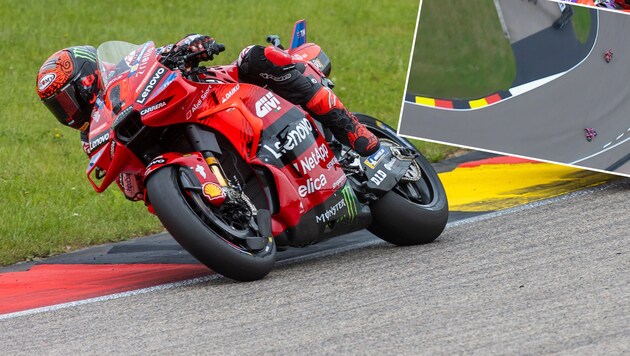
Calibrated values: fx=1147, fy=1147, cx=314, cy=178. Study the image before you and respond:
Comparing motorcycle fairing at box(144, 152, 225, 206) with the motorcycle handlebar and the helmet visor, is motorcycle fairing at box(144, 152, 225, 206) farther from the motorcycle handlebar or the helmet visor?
the helmet visor

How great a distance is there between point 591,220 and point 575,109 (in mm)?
1249

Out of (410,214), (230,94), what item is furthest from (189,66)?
(410,214)

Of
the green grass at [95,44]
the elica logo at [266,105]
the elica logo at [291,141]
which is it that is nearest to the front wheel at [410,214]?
the elica logo at [291,141]

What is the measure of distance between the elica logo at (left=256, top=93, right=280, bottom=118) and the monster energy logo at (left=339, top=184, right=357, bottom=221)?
61 centimetres

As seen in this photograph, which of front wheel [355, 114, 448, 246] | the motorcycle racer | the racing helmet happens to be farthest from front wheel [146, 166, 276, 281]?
front wheel [355, 114, 448, 246]

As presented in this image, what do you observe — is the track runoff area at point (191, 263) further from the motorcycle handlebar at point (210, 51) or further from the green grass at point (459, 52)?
the motorcycle handlebar at point (210, 51)

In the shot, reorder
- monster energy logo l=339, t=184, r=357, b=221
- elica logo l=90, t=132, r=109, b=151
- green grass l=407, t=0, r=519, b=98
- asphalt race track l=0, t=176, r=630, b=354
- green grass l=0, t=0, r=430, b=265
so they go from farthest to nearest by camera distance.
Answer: green grass l=0, t=0, r=430, b=265, green grass l=407, t=0, r=519, b=98, monster energy logo l=339, t=184, r=357, b=221, elica logo l=90, t=132, r=109, b=151, asphalt race track l=0, t=176, r=630, b=354

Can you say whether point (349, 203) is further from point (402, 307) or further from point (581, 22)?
point (581, 22)

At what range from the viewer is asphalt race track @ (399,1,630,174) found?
755 cm

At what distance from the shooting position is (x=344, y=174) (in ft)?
21.3

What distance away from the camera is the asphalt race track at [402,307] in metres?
4.55

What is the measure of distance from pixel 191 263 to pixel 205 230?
4.66ft

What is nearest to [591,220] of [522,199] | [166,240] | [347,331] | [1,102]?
[522,199]

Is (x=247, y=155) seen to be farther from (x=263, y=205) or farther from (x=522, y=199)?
(x=522, y=199)
